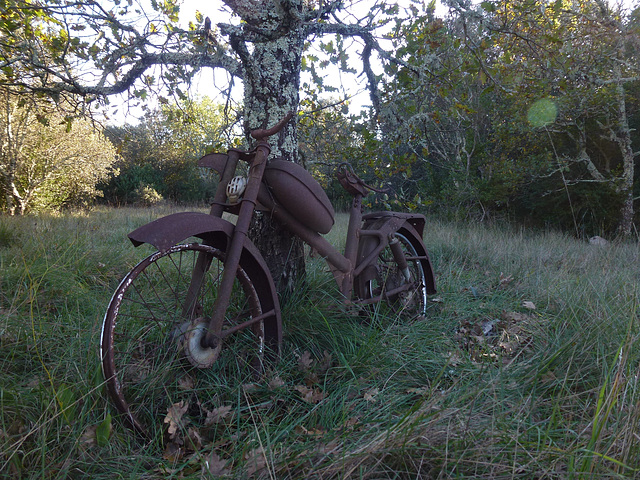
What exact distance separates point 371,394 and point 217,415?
0.79 metres

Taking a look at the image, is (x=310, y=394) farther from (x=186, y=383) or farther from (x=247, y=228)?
(x=247, y=228)

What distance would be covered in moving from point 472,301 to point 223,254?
2.64m

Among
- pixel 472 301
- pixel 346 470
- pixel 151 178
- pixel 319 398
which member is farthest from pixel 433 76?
pixel 151 178

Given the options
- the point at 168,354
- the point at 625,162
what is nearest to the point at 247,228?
the point at 168,354

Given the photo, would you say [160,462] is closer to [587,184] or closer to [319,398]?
[319,398]

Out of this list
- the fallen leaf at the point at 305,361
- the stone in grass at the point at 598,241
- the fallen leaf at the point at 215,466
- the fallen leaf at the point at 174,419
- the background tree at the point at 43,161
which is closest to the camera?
the fallen leaf at the point at 215,466

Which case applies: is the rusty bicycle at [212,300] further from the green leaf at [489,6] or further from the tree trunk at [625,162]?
the tree trunk at [625,162]

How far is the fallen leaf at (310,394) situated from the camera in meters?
2.03

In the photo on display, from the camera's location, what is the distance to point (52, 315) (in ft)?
9.40

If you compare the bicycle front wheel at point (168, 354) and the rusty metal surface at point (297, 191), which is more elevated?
the rusty metal surface at point (297, 191)

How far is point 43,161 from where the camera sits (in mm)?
12586

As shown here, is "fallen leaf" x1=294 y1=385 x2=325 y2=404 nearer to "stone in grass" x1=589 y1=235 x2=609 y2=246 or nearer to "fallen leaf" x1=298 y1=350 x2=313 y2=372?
"fallen leaf" x1=298 y1=350 x2=313 y2=372

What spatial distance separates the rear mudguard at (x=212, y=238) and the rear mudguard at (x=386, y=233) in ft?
2.74

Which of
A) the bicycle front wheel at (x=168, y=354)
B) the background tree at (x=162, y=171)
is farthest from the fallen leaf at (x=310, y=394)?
the background tree at (x=162, y=171)
